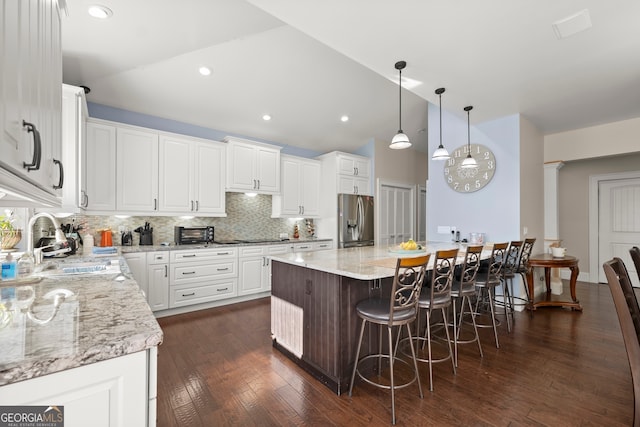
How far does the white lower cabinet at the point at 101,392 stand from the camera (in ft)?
2.48

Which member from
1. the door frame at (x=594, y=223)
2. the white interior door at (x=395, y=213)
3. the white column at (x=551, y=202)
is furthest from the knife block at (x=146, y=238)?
the door frame at (x=594, y=223)

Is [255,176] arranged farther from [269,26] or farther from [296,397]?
[296,397]

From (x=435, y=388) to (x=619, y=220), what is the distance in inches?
222

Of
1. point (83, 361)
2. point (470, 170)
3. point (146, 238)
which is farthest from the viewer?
point (470, 170)

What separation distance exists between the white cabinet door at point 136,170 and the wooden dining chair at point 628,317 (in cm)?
445

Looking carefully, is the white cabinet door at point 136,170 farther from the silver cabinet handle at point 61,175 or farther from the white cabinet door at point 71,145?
the silver cabinet handle at point 61,175

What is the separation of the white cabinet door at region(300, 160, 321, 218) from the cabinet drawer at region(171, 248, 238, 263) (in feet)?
5.56

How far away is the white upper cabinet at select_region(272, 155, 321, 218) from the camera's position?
5293 mm

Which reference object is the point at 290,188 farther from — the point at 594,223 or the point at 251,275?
the point at 594,223

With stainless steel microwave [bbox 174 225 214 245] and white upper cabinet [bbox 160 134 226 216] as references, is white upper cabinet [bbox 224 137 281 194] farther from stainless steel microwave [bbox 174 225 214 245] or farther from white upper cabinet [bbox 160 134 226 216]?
stainless steel microwave [bbox 174 225 214 245]

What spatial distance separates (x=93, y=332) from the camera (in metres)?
0.96

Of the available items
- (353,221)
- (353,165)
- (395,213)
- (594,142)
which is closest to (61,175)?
(353,221)

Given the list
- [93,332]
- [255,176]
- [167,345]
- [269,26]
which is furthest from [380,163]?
[93,332]

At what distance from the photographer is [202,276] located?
13.4ft
